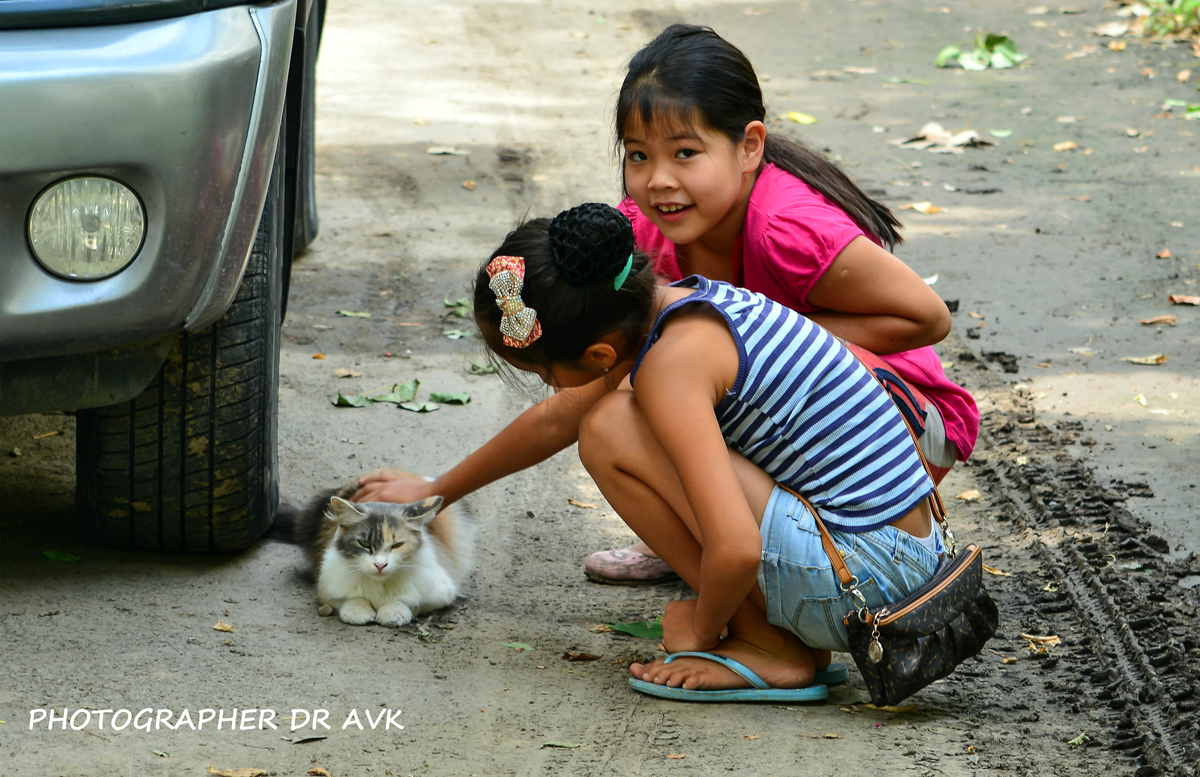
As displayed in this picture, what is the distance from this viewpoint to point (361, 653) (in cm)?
262

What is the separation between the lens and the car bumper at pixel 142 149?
2.13m

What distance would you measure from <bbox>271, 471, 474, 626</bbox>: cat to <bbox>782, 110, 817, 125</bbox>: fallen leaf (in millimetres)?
5275

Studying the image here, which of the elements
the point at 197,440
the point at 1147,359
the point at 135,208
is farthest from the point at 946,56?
the point at 135,208

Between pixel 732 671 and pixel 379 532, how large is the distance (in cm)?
93

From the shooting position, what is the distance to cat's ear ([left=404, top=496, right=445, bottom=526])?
2.82 meters

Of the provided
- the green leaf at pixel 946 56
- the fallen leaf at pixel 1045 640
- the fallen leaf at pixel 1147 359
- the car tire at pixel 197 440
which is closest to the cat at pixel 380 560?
the car tire at pixel 197 440

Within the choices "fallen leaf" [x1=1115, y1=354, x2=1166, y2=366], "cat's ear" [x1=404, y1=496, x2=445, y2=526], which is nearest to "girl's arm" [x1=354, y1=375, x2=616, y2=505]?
"cat's ear" [x1=404, y1=496, x2=445, y2=526]

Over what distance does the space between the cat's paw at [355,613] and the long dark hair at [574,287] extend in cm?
85

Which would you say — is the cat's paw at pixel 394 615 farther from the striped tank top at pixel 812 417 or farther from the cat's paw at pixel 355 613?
the striped tank top at pixel 812 417

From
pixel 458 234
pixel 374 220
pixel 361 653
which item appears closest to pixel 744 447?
pixel 361 653

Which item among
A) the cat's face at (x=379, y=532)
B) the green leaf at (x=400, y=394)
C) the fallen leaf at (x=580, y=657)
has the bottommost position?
the green leaf at (x=400, y=394)

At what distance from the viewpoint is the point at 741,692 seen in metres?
2.42

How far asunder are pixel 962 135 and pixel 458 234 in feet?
10.7

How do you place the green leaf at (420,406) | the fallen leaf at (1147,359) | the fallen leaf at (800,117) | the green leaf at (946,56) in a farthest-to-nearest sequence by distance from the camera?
the green leaf at (946,56) → the fallen leaf at (800,117) → the fallen leaf at (1147,359) → the green leaf at (420,406)
